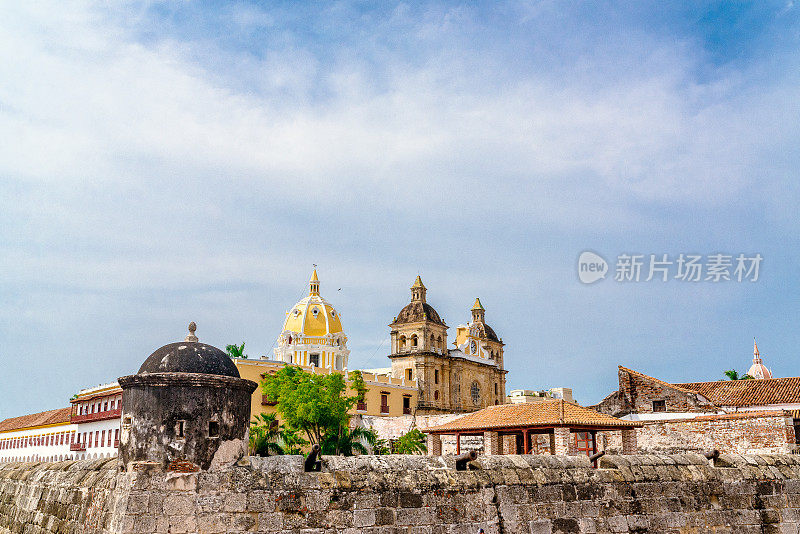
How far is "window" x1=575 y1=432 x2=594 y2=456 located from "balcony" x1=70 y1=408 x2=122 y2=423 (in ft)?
89.2

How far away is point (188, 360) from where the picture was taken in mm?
7090

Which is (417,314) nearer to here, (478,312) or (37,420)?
(478,312)

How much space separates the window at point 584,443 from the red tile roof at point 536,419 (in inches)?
47.1

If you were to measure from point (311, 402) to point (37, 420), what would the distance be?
1187 inches

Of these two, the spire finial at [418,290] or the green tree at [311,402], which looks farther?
the spire finial at [418,290]

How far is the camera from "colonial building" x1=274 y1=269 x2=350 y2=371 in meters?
59.4

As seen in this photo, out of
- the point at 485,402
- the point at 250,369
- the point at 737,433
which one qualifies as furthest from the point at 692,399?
the point at 485,402

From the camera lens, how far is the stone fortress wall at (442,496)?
6.30 meters

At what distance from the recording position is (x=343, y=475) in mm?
6684

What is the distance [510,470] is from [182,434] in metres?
3.32

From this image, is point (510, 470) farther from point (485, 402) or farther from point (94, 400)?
point (485, 402)

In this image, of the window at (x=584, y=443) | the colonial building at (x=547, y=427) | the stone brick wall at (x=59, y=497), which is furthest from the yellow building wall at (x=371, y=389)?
the stone brick wall at (x=59, y=497)

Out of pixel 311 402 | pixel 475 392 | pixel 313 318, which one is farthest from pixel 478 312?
pixel 311 402

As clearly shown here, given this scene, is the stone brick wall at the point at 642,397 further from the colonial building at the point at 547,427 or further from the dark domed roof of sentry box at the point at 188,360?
the dark domed roof of sentry box at the point at 188,360
